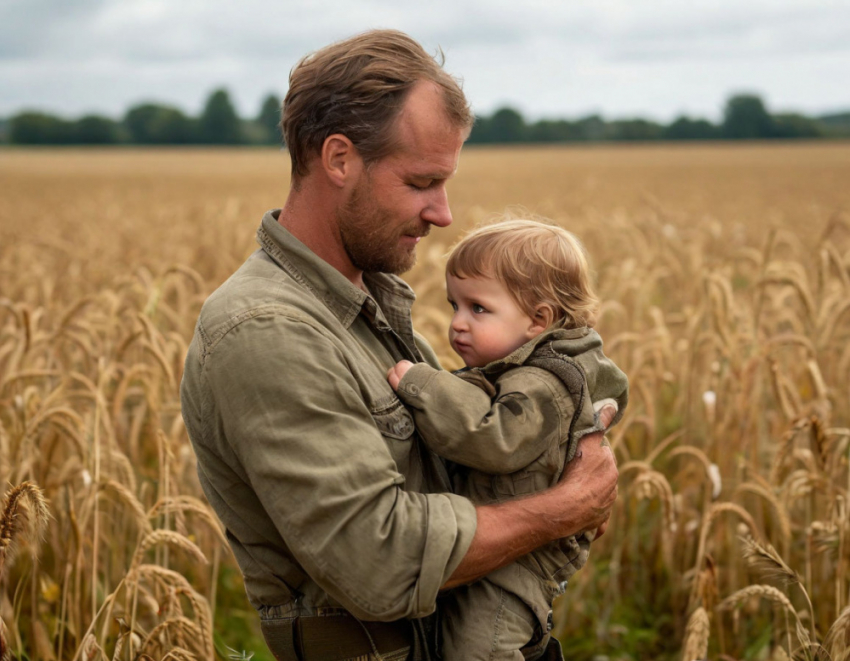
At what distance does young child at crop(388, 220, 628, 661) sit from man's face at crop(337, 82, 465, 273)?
0.19m

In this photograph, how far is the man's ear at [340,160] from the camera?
2006 millimetres

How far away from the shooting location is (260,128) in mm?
88125

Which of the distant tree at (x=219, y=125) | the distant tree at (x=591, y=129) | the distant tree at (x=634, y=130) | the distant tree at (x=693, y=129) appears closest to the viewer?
the distant tree at (x=693, y=129)

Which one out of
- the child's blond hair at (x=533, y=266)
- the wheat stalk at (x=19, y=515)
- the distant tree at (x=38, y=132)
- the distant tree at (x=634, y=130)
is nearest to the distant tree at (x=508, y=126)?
the distant tree at (x=634, y=130)

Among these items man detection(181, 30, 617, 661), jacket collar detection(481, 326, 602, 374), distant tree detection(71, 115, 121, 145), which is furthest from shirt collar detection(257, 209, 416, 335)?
distant tree detection(71, 115, 121, 145)

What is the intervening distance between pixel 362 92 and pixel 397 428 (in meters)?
0.79

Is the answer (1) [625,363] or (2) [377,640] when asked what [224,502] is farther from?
(1) [625,363]

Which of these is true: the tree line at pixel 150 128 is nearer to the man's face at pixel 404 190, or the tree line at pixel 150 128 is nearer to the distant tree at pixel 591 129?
the distant tree at pixel 591 129

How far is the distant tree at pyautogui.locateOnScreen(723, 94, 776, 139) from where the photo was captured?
78062mm

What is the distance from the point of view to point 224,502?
1924mm

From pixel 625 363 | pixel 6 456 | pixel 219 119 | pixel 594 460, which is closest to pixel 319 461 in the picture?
pixel 594 460

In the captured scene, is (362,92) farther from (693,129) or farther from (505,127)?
(505,127)

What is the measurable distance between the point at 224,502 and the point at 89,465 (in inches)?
41.5

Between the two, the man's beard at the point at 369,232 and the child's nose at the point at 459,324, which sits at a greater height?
the man's beard at the point at 369,232
